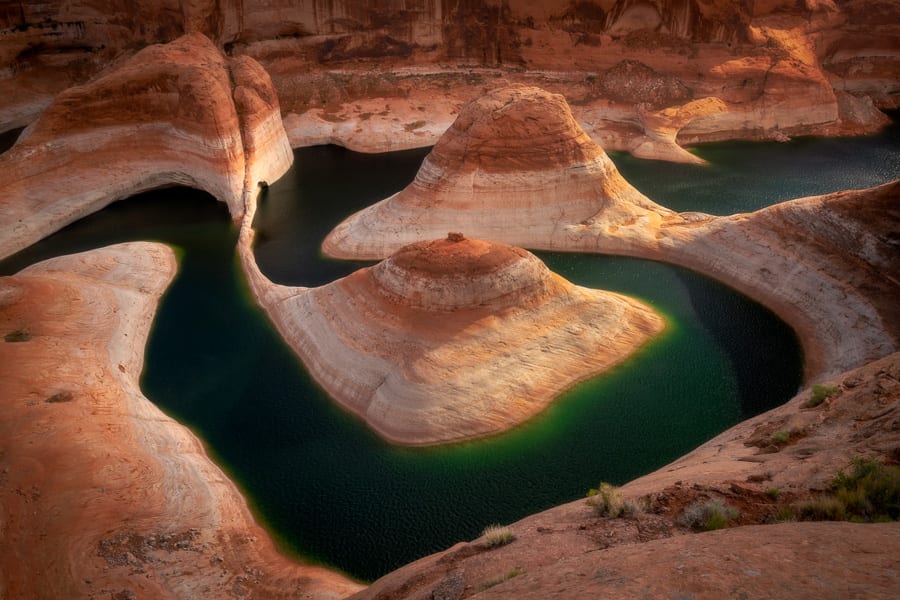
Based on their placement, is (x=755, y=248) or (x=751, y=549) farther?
(x=755, y=248)

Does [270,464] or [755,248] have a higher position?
[755,248]

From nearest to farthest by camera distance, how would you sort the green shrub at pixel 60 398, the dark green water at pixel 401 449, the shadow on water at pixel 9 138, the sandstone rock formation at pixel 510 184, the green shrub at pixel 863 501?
the green shrub at pixel 863 501, the dark green water at pixel 401 449, the green shrub at pixel 60 398, the sandstone rock formation at pixel 510 184, the shadow on water at pixel 9 138

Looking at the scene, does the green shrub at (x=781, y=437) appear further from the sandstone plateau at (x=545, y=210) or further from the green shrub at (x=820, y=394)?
the sandstone plateau at (x=545, y=210)

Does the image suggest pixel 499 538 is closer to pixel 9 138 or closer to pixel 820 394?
pixel 820 394

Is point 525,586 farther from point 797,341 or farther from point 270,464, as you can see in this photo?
point 797,341

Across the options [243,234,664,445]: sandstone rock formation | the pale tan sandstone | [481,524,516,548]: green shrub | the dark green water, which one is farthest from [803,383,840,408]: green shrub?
the pale tan sandstone

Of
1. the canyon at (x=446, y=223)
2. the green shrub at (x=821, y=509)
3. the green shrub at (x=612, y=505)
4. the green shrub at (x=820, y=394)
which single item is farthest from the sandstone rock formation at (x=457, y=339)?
the green shrub at (x=821, y=509)

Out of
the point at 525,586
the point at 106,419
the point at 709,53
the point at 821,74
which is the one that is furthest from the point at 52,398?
the point at 821,74
